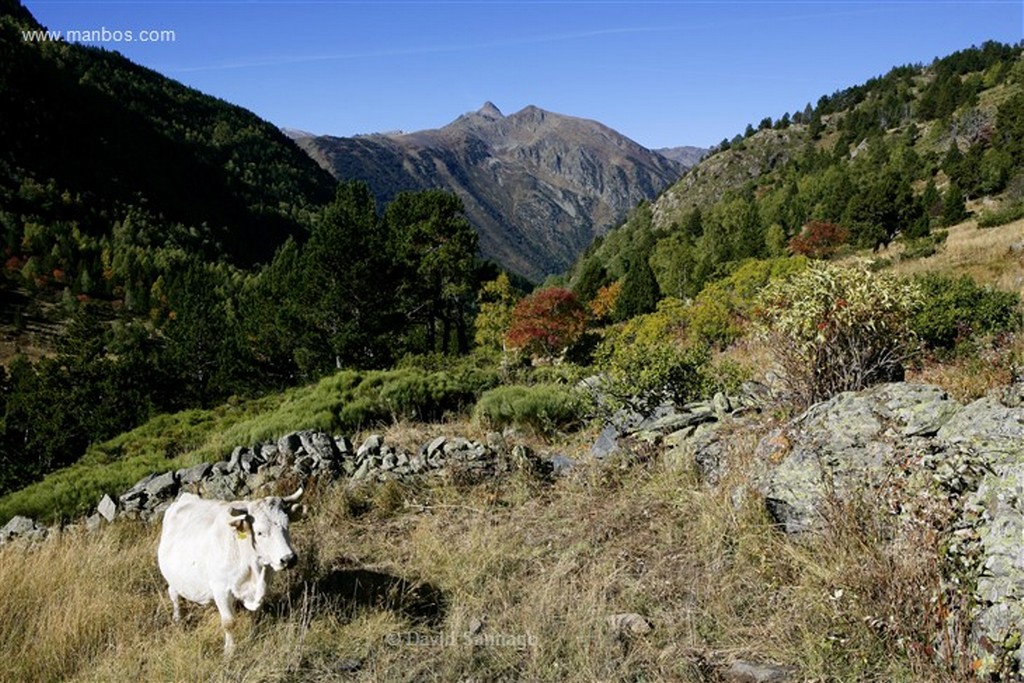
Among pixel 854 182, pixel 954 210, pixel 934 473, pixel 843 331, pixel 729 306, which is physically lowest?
pixel 729 306

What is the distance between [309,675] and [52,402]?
45472 millimetres

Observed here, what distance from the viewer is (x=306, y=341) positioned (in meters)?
33.2

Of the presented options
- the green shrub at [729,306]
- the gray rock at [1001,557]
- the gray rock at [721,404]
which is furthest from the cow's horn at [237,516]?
the green shrub at [729,306]

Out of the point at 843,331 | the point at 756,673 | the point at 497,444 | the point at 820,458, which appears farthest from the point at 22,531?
the point at 843,331

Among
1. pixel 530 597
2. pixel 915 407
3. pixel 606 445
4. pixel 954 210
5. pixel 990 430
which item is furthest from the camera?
pixel 954 210

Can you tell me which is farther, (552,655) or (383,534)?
(383,534)

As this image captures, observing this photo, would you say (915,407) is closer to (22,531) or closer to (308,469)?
(308,469)

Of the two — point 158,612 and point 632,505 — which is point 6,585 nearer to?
point 158,612

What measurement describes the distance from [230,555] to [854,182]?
72.0 meters

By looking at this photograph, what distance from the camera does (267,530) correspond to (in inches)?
145

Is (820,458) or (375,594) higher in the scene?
(820,458)

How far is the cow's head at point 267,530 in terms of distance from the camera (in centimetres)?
364

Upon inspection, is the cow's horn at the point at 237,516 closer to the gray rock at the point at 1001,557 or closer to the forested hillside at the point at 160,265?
the gray rock at the point at 1001,557

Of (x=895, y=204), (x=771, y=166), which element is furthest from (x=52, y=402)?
(x=771, y=166)
